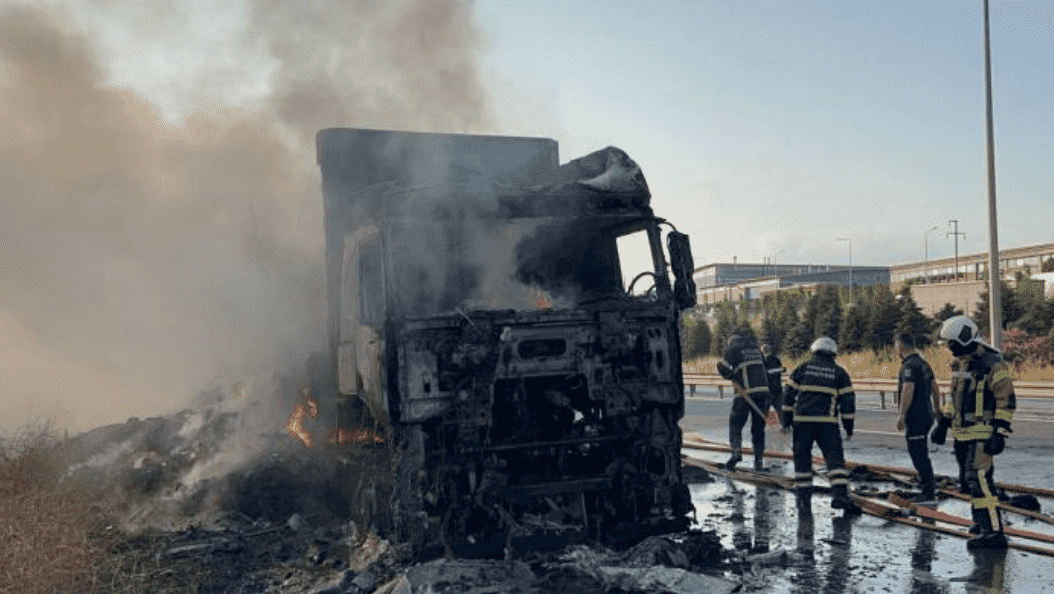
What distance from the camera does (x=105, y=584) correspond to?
19.9 feet

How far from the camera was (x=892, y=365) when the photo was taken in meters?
30.4

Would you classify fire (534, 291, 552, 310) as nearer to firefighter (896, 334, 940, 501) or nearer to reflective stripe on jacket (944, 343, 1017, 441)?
reflective stripe on jacket (944, 343, 1017, 441)

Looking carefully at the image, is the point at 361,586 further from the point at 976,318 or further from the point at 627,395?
the point at 976,318

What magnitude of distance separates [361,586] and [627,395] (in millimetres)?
2250

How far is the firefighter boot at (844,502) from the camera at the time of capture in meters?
8.09

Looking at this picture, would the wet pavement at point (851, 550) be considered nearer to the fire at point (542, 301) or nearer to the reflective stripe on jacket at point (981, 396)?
the reflective stripe on jacket at point (981, 396)

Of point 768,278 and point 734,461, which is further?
point 768,278

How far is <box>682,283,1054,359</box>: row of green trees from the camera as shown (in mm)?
29844

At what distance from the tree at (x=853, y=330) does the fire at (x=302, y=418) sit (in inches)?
1254

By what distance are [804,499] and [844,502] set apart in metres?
0.49

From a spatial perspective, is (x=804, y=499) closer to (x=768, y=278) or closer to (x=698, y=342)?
(x=698, y=342)

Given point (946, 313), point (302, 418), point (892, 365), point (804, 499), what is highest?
point (946, 313)

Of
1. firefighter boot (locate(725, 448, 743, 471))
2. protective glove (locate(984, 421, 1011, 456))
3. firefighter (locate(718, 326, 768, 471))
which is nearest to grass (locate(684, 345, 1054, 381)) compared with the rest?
firefighter (locate(718, 326, 768, 471))

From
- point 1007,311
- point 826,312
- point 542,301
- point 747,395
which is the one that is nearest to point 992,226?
point 747,395
